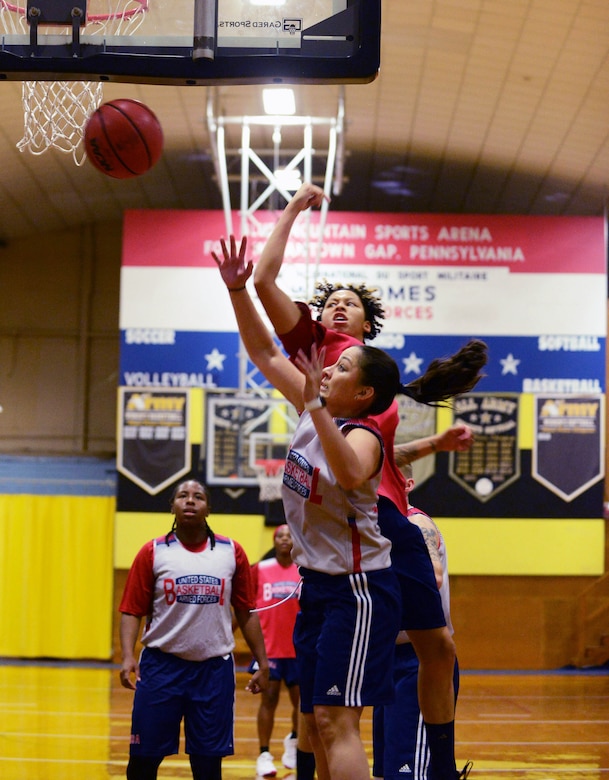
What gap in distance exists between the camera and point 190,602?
17.4 ft

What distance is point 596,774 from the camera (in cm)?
689

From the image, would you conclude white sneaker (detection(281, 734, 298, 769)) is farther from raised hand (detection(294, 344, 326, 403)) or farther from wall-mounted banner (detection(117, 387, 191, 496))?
wall-mounted banner (detection(117, 387, 191, 496))

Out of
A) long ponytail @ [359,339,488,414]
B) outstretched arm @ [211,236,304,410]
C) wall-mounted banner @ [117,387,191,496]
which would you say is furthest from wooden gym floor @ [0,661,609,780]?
outstretched arm @ [211,236,304,410]

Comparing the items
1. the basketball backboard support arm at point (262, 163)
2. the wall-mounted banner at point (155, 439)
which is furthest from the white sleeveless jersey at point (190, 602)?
the wall-mounted banner at point (155, 439)

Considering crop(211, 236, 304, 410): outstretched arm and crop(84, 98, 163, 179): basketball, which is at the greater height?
crop(84, 98, 163, 179): basketball

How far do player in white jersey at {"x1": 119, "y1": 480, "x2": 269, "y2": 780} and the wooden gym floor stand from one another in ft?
6.72

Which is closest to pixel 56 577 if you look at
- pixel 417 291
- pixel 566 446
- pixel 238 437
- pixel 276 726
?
pixel 238 437

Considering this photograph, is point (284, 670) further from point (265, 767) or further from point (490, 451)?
point (490, 451)

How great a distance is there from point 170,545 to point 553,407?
8.47m

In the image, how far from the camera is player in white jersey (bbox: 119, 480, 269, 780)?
5.04 m

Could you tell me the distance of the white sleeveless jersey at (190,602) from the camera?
17.1 ft

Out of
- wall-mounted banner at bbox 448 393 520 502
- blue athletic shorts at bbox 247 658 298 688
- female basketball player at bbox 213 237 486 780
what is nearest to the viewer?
female basketball player at bbox 213 237 486 780

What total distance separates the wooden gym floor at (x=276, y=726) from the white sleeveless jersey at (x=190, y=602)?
2110mm

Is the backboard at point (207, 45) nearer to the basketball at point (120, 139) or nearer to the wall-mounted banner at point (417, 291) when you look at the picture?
the basketball at point (120, 139)
